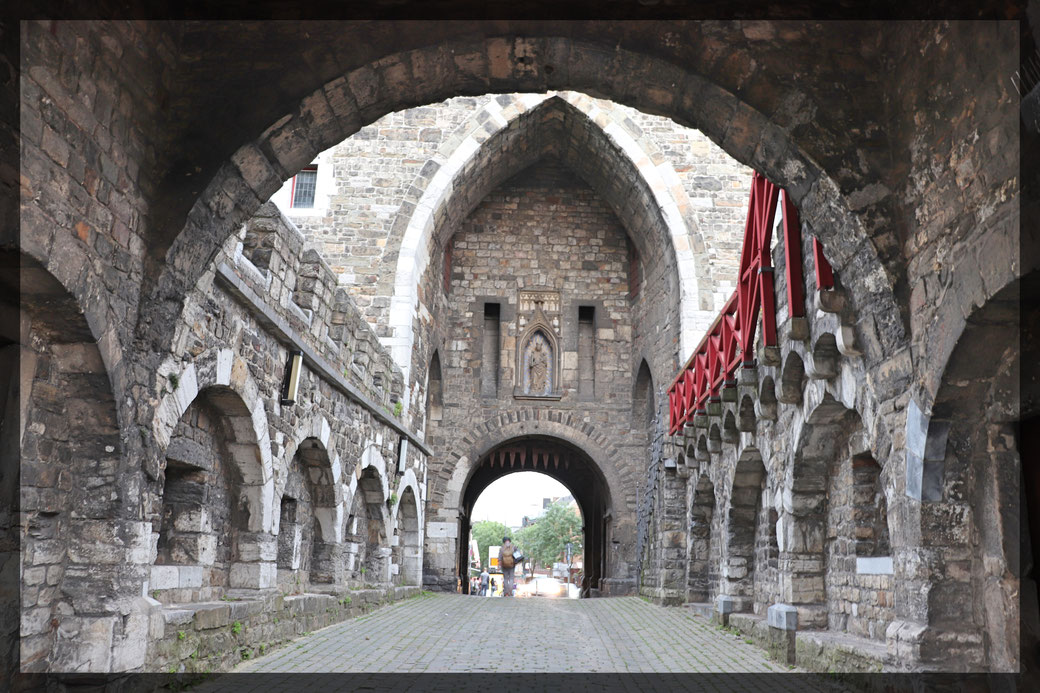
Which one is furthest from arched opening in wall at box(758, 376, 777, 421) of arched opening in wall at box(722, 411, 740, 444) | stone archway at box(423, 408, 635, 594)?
stone archway at box(423, 408, 635, 594)

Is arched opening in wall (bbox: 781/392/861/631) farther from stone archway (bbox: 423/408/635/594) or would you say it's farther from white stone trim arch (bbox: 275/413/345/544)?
stone archway (bbox: 423/408/635/594)

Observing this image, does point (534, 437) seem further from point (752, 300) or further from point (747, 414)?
point (752, 300)

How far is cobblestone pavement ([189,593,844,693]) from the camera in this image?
5848mm

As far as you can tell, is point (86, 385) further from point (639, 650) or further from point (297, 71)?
point (639, 650)

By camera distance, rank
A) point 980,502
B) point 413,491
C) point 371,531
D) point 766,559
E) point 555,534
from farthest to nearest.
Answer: point 555,534, point 413,491, point 371,531, point 766,559, point 980,502

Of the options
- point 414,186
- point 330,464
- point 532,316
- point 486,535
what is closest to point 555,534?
point 486,535

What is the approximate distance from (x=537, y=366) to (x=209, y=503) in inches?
428

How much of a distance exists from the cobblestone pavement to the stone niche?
20.4 feet

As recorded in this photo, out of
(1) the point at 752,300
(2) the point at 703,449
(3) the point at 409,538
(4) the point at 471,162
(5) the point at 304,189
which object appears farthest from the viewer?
(5) the point at 304,189

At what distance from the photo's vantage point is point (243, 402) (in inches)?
234

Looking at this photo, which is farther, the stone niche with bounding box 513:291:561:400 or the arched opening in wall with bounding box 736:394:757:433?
the stone niche with bounding box 513:291:561:400

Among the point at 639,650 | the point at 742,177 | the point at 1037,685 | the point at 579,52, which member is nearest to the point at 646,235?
the point at 742,177
